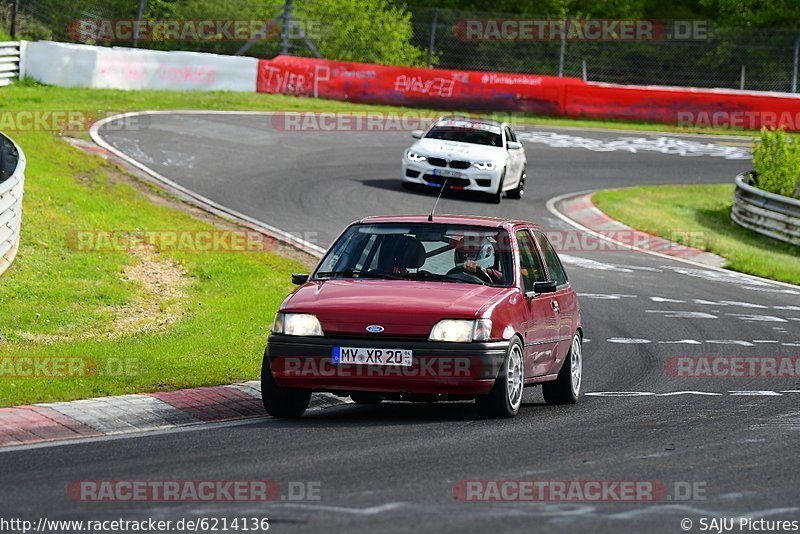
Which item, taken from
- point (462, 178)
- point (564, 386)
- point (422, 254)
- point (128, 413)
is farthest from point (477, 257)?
point (462, 178)

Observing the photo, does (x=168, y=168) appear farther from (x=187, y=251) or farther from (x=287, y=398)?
(x=287, y=398)

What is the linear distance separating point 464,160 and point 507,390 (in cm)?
1656

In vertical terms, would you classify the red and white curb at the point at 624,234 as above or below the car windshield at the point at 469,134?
below

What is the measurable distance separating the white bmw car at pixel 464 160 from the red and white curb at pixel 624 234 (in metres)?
1.40

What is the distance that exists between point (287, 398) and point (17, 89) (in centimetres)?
2423

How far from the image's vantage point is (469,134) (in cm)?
2711

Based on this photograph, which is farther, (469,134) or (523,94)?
(523,94)

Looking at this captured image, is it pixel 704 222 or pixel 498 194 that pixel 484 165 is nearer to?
pixel 498 194

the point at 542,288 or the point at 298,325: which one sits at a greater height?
the point at 542,288

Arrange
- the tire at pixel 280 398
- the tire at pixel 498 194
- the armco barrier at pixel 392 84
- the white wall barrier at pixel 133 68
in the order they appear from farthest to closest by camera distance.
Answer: the armco barrier at pixel 392 84 → the white wall barrier at pixel 133 68 → the tire at pixel 498 194 → the tire at pixel 280 398

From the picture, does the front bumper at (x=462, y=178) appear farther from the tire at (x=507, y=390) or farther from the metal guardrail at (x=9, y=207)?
the tire at (x=507, y=390)

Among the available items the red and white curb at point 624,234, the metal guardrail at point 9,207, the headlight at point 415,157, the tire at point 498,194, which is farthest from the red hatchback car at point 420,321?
the headlight at point 415,157

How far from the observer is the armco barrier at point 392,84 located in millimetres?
Answer: 39125

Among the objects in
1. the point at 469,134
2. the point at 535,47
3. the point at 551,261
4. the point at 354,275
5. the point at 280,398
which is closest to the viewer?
the point at 280,398
